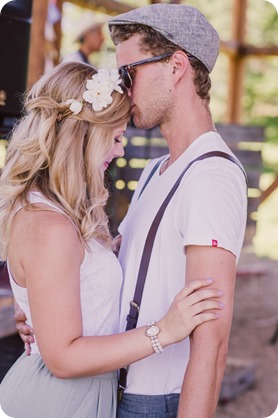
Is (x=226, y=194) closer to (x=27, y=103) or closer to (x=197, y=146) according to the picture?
(x=197, y=146)

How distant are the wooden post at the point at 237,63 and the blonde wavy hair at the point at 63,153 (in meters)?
8.31

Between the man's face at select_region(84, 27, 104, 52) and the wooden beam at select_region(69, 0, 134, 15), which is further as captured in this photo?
the wooden beam at select_region(69, 0, 134, 15)

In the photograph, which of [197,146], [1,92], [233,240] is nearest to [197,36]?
[197,146]

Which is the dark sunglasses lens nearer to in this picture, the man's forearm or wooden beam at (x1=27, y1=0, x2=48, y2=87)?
the man's forearm

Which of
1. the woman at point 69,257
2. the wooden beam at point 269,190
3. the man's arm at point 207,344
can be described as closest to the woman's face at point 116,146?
the woman at point 69,257

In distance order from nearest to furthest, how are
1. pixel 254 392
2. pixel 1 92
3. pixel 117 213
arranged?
1. pixel 1 92
2. pixel 254 392
3. pixel 117 213

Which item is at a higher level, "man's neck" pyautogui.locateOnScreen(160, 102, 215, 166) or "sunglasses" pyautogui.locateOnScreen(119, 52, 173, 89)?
"sunglasses" pyautogui.locateOnScreen(119, 52, 173, 89)

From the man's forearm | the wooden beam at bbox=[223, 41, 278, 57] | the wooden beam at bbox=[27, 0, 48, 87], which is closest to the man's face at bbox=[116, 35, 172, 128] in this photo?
the man's forearm

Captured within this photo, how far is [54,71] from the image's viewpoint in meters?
1.90

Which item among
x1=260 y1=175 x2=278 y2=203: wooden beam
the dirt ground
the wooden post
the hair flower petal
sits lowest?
the dirt ground

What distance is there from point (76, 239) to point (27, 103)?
464 millimetres

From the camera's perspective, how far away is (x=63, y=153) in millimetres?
1829

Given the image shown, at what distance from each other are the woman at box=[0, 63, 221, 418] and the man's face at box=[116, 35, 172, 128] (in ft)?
0.27

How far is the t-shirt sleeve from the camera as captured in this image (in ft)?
5.42
